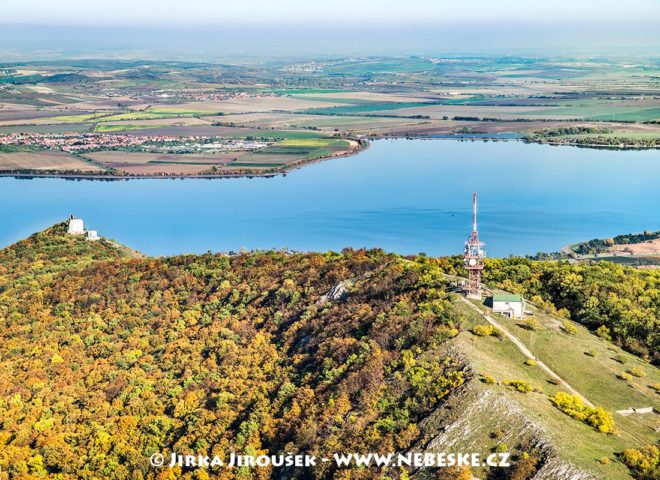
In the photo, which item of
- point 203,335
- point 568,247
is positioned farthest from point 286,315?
point 568,247

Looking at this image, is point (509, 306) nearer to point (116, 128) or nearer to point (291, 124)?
point (291, 124)

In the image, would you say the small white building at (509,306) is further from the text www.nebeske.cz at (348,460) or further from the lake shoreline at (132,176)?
the lake shoreline at (132,176)

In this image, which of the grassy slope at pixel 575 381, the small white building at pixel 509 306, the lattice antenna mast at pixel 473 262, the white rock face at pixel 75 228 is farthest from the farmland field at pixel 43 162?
the grassy slope at pixel 575 381

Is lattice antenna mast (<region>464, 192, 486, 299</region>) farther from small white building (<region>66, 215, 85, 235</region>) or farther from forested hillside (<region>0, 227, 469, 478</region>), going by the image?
small white building (<region>66, 215, 85, 235</region>)

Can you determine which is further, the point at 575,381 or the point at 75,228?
the point at 75,228

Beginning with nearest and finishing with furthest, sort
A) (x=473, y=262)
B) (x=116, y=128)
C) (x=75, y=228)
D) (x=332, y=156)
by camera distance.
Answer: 1. (x=473, y=262)
2. (x=75, y=228)
3. (x=332, y=156)
4. (x=116, y=128)

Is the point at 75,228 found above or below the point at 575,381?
below

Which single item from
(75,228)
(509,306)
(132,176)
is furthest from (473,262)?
(132,176)

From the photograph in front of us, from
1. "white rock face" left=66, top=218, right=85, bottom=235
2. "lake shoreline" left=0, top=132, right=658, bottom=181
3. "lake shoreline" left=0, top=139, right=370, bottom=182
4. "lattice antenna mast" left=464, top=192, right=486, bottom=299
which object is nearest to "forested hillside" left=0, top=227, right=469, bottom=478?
"lattice antenna mast" left=464, top=192, right=486, bottom=299
